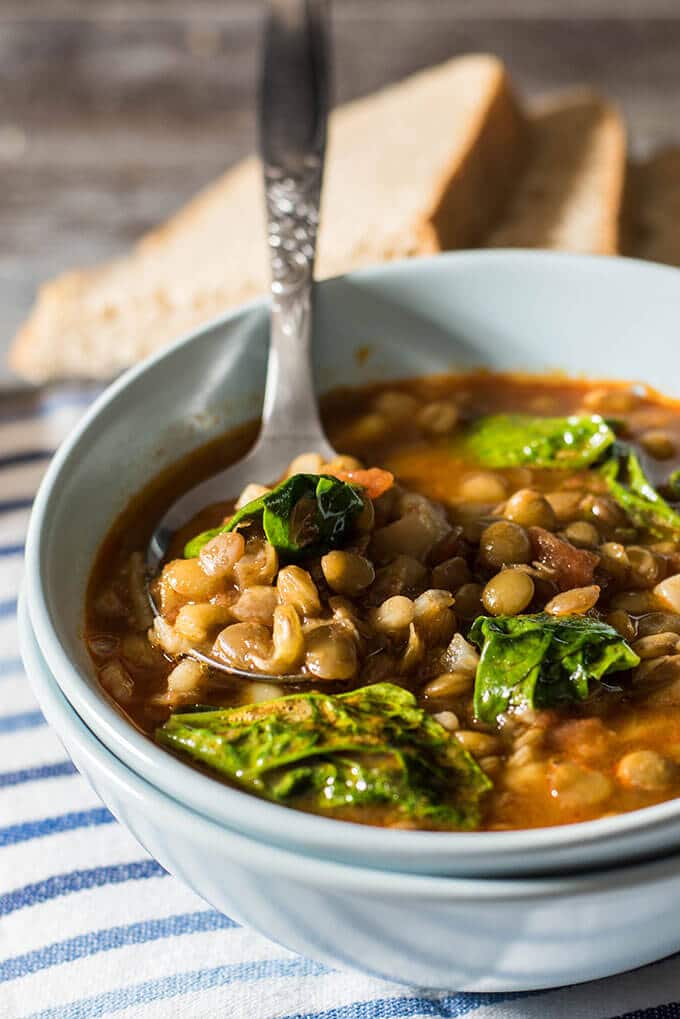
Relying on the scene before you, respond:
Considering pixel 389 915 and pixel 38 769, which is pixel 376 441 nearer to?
pixel 38 769

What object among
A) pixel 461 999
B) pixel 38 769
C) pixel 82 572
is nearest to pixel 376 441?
pixel 82 572

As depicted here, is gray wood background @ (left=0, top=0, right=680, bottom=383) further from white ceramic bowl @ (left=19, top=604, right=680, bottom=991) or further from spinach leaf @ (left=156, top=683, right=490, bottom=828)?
white ceramic bowl @ (left=19, top=604, right=680, bottom=991)

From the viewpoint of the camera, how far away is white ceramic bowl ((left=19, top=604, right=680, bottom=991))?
226cm

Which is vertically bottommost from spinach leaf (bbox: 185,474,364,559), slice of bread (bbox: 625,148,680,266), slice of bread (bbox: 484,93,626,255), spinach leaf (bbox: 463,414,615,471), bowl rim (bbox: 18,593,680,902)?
slice of bread (bbox: 625,148,680,266)

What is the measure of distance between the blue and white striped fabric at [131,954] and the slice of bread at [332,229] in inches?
95.7

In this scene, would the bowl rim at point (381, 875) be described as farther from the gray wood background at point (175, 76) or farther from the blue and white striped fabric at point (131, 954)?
the gray wood background at point (175, 76)

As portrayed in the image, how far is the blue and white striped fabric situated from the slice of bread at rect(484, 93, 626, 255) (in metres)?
3.04

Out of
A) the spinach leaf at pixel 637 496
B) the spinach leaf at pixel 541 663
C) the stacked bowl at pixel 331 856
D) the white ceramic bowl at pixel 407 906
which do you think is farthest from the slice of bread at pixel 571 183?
the white ceramic bowl at pixel 407 906

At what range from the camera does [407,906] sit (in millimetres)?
2273

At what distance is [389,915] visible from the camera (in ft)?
7.62

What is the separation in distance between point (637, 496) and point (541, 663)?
37.6 inches

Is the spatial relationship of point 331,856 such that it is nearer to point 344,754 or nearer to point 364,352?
point 344,754

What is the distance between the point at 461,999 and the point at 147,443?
1769 millimetres

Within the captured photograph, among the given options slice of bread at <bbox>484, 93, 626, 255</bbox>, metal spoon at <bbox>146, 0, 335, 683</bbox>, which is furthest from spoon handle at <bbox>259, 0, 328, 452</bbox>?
slice of bread at <bbox>484, 93, 626, 255</bbox>
